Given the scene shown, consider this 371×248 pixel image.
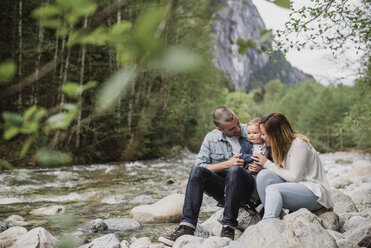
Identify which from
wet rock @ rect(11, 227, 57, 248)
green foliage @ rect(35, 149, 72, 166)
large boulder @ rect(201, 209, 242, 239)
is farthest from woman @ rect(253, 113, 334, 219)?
green foliage @ rect(35, 149, 72, 166)

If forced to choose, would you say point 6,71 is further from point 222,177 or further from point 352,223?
point 352,223

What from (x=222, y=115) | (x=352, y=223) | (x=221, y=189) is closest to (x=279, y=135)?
(x=222, y=115)

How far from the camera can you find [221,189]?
3908mm

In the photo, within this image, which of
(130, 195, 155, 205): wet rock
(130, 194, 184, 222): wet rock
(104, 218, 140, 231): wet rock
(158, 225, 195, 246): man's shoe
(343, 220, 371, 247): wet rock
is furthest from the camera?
(130, 195, 155, 205): wet rock

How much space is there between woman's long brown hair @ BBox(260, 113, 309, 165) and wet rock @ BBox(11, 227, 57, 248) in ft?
7.85

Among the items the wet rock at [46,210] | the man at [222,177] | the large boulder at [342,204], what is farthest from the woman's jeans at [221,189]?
the wet rock at [46,210]

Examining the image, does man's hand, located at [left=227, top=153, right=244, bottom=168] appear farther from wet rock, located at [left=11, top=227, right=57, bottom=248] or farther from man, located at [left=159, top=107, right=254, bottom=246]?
wet rock, located at [left=11, top=227, right=57, bottom=248]

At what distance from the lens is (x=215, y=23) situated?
3.18ft

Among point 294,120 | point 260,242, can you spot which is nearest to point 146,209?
point 260,242

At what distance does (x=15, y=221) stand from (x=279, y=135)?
12.5ft

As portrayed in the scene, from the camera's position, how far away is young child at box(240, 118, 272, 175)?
3.60 m

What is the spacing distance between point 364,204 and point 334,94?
3669 centimetres

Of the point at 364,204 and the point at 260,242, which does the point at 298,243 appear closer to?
the point at 260,242

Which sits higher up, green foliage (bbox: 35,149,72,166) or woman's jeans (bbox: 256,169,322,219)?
green foliage (bbox: 35,149,72,166)
